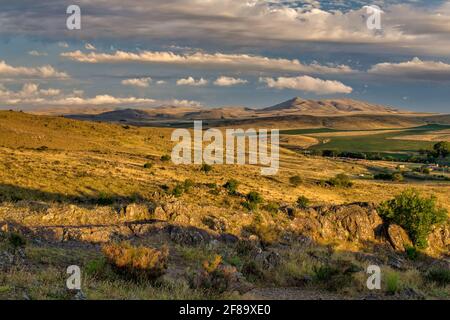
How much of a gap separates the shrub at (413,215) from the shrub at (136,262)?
19938 millimetres

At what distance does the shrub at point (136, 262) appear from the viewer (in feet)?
43.6

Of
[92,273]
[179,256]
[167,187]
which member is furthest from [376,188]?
[92,273]

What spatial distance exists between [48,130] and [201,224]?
79.4m

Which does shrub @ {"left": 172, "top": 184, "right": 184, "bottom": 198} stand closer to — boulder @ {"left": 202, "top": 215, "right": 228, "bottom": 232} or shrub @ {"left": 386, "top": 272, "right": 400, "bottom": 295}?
boulder @ {"left": 202, "top": 215, "right": 228, "bottom": 232}

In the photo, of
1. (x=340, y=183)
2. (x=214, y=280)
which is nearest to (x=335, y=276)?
(x=214, y=280)

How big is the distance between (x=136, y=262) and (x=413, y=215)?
21223 mm

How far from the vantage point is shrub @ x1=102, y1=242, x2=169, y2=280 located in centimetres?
1329

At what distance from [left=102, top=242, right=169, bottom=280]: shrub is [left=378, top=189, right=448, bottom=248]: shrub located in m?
19.9

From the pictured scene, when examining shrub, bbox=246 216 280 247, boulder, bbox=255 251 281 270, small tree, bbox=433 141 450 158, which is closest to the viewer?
boulder, bbox=255 251 281 270

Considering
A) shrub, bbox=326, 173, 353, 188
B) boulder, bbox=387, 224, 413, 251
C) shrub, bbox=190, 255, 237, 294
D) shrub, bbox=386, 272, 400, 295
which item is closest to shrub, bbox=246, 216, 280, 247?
boulder, bbox=387, 224, 413, 251

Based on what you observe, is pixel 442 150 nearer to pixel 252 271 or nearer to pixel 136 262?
pixel 252 271

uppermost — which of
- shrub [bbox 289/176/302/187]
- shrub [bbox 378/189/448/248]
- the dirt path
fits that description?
the dirt path

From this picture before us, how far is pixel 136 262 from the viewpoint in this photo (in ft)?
43.8
